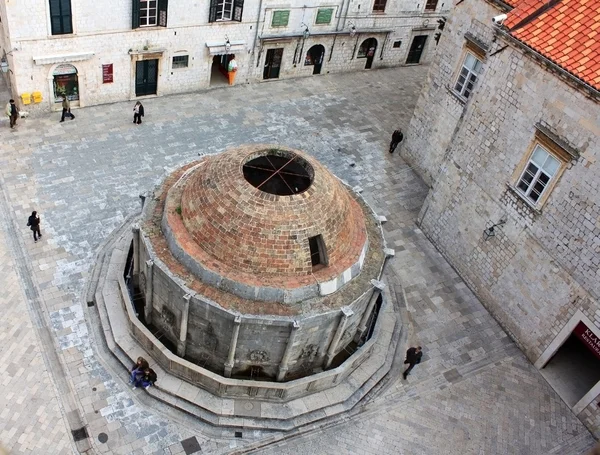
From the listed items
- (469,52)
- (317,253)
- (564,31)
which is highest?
(564,31)

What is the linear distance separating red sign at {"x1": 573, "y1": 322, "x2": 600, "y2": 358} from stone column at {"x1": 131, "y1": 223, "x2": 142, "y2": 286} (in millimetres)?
14738

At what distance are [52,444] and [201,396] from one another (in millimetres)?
4274

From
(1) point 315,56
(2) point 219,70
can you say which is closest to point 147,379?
(2) point 219,70

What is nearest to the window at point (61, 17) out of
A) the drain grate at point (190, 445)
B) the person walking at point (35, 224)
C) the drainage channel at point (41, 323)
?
the drainage channel at point (41, 323)

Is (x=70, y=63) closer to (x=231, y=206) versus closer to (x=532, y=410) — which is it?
(x=231, y=206)

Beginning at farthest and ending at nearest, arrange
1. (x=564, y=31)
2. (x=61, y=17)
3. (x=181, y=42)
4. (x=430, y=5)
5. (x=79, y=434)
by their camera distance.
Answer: (x=430, y=5) → (x=181, y=42) → (x=61, y=17) → (x=564, y=31) → (x=79, y=434)

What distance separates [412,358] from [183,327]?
7703 millimetres

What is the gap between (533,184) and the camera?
19609 mm

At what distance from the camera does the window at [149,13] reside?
1026 inches

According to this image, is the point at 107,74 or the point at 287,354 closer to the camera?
the point at 287,354

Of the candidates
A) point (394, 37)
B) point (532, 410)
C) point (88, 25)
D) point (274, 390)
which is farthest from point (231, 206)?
point (394, 37)

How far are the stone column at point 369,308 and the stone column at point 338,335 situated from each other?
1349 mm

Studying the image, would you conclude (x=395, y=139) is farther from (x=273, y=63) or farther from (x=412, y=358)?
(x=412, y=358)

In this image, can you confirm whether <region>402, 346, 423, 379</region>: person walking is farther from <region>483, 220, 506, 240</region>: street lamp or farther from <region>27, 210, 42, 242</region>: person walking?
<region>27, 210, 42, 242</region>: person walking
